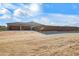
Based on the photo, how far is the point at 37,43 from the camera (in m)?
1.61

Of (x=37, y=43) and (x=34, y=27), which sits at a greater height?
(x=34, y=27)

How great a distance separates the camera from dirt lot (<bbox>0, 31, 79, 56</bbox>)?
1.59 metres

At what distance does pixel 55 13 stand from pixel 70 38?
26cm

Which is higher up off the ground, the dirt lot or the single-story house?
the single-story house

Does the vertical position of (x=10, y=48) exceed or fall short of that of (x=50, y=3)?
it falls short

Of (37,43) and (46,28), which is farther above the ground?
(46,28)

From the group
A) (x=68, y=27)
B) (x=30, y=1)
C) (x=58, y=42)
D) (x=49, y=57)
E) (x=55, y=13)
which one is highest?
(x=30, y=1)

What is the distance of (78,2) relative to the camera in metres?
1.61

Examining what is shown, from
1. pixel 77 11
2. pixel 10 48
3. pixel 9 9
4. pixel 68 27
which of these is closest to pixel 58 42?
pixel 68 27

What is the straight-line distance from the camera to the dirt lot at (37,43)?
62.5 inches

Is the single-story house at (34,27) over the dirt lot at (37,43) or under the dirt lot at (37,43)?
over

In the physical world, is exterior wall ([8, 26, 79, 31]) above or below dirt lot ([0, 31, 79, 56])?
above

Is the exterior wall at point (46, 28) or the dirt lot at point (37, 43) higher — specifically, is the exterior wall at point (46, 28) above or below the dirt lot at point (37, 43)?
above

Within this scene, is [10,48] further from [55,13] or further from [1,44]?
[55,13]
